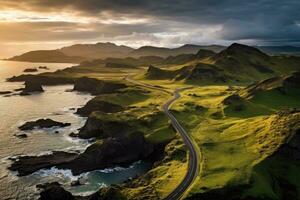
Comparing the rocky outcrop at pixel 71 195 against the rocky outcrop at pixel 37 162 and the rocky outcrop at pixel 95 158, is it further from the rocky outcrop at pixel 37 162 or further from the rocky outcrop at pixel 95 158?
the rocky outcrop at pixel 37 162

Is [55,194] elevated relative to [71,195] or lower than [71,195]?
elevated

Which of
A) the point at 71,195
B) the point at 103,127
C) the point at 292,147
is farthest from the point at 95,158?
the point at 292,147

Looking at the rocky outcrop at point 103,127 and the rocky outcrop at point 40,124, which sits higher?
the rocky outcrop at point 103,127

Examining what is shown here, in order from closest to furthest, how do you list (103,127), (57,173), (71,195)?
(71,195) < (57,173) < (103,127)

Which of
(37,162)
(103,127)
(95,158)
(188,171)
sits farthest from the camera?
(103,127)

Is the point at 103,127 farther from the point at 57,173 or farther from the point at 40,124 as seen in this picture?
the point at 57,173

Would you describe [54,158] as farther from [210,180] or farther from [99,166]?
[210,180]

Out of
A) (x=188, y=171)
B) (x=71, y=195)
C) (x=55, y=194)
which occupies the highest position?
(x=188, y=171)

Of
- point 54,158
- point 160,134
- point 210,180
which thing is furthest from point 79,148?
point 210,180

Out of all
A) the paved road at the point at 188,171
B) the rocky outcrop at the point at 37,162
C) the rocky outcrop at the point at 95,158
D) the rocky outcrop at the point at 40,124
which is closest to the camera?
the paved road at the point at 188,171

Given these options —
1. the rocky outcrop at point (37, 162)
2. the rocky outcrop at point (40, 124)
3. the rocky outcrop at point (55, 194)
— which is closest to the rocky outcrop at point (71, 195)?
the rocky outcrop at point (55, 194)

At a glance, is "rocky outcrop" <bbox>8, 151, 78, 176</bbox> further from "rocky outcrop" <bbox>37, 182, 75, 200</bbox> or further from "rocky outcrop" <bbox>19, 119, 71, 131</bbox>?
"rocky outcrop" <bbox>19, 119, 71, 131</bbox>
